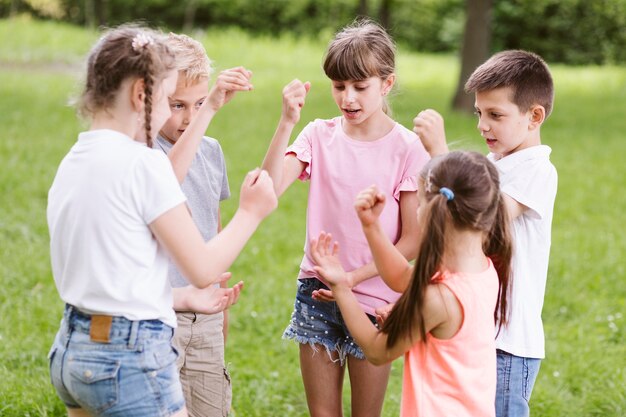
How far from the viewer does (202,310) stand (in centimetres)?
264

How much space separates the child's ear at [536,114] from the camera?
9.18ft

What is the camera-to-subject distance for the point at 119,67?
2.22 metres

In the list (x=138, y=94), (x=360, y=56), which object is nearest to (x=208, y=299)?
(x=138, y=94)

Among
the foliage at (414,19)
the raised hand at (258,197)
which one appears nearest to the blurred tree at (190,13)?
the foliage at (414,19)

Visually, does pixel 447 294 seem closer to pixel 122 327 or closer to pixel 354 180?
pixel 354 180

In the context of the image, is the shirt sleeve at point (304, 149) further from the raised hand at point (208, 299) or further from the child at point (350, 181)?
the raised hand at point (208, 299)

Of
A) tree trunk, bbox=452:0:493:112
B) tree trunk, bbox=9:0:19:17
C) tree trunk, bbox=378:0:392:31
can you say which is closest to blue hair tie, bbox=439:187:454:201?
tree trunk, bbox=452:0:493:112

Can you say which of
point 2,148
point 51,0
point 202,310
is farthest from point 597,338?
point 51,0

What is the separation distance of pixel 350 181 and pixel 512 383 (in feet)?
2.82

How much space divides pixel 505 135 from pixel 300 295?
0.93m

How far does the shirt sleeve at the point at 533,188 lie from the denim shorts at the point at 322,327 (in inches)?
30.0

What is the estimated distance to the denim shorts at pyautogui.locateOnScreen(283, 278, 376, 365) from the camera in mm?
3004

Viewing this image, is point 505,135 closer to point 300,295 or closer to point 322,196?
point 322,196

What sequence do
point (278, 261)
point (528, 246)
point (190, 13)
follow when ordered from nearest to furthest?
1. point (528, 246)
2. point (278, 261)
3. point (190, 13)
